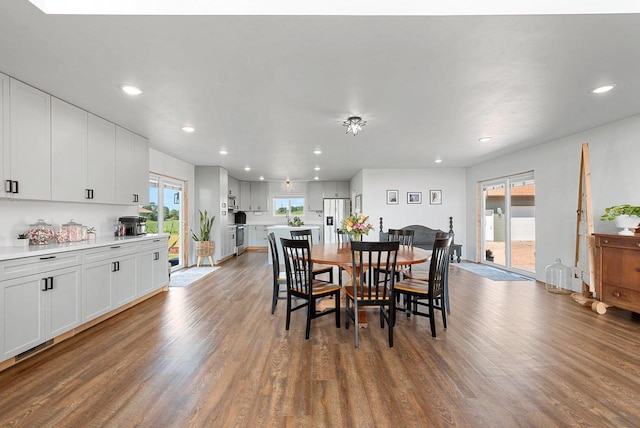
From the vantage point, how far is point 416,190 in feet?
25.5

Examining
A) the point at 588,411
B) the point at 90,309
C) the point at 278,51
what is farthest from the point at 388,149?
the point at 90,309

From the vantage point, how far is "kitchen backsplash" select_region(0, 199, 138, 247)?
284 centimetres

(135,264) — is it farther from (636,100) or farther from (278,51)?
(636,100)

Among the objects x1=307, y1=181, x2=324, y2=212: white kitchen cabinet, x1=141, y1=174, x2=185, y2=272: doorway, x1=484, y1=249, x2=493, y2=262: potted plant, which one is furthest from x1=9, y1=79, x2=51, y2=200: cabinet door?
x1=484, y1=249, x2=493, y2=262: potted plant

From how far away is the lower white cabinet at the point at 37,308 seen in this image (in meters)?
2.25

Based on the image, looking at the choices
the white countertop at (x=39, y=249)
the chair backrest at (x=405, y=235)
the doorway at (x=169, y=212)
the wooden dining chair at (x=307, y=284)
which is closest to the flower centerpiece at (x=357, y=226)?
the wooden dining chair at (x=307, y=284)

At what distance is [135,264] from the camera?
12.5 feet

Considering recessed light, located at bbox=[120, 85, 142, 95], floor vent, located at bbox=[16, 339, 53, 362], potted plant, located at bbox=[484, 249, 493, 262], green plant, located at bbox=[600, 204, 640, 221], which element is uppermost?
recessed light, located at bbox=[120, 85, 142, 95]

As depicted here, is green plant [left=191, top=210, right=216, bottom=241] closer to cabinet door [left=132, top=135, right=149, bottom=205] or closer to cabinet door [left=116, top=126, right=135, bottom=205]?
cabinet door [left=132, top=135, right=149, bottom=205]

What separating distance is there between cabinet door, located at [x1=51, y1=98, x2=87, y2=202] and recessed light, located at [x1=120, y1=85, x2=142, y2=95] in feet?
2.90

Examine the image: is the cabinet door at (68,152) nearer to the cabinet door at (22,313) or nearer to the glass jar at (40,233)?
the glass jar at (40,233)

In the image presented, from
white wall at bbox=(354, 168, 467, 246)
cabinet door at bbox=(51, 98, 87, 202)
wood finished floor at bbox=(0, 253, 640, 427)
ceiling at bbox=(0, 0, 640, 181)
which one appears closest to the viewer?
wood finished floor at bbox=(0, 253, 640, 427)

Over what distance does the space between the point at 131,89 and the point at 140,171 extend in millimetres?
2030
